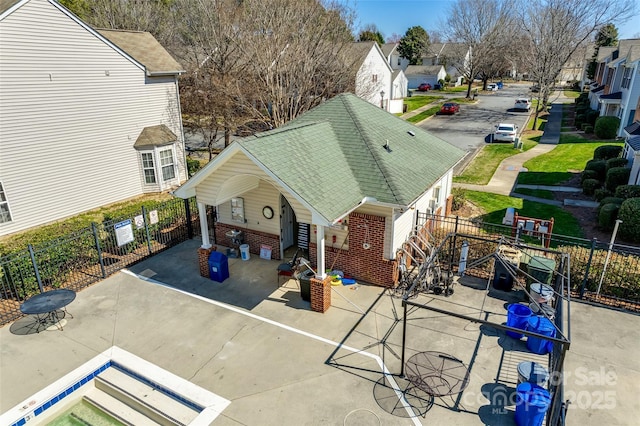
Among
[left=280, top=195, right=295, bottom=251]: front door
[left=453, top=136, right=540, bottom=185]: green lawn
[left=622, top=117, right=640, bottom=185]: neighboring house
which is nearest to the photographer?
[left=280, top=195, right=295, bottom=251]: front door

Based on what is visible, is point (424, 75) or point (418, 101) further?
point (424, 75)

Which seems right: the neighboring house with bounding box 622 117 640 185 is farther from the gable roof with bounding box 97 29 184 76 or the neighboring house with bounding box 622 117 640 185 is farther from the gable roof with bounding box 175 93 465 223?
the gable roof with bounding box 97 29 184 76

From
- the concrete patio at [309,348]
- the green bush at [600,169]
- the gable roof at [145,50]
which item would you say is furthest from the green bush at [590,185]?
the gable roof at [145,50]

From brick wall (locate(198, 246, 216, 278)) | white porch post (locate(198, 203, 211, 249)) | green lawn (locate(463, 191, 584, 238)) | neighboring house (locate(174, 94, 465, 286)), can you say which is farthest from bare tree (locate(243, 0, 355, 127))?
brick wall (locate(198, 246, 216, 278))

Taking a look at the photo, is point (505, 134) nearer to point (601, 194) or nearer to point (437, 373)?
point (601, 194)

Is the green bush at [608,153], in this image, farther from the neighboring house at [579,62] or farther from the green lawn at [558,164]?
the neighboring house at [579,62]

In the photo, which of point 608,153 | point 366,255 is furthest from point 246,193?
point 608,153

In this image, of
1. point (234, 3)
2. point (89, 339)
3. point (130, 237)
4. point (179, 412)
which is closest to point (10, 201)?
point (130, 237)
